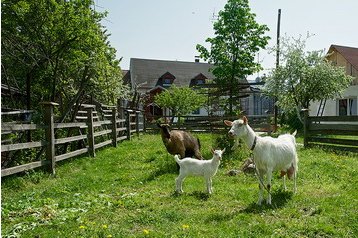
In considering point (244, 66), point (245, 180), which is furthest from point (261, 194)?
point (244, 66)

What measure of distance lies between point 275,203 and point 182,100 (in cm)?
2855

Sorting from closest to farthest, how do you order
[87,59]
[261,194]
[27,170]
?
[261,194], [27,170], [87,59]

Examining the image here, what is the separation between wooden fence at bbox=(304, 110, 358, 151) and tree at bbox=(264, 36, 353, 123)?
295 inches

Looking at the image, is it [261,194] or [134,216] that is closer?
[134,216]

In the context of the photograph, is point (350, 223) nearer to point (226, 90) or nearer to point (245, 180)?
point (245, 180)

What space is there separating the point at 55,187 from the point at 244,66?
9.92 m

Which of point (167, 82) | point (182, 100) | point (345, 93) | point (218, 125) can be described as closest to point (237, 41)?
point (218, 125)

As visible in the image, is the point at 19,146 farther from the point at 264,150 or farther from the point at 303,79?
the point at 303,79

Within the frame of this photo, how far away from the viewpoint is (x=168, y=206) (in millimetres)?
6336

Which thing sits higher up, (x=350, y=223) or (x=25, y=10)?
(x=25, y=10)

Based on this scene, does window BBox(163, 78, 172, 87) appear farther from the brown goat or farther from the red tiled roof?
the brown goat

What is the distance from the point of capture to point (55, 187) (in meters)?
7.82

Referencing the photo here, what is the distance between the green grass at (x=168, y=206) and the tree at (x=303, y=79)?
14.4m

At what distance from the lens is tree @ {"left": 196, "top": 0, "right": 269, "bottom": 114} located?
15039 mm
